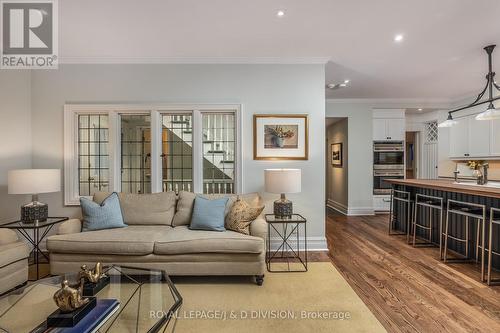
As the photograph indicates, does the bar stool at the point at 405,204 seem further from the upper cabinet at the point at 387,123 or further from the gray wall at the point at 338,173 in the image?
the upper cabinet at the point at 387,123

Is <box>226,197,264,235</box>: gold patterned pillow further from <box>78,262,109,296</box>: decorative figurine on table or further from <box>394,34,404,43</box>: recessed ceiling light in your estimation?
<box>394,34,404,43</box>: recessed ceiling light

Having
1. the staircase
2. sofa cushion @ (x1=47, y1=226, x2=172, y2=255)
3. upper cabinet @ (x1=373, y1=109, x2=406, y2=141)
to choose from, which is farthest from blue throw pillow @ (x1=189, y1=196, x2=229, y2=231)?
upper cabinet @ (x1=373, y1=109, x2=406, y2=141)

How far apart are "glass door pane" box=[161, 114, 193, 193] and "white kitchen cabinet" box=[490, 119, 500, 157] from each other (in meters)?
5.95

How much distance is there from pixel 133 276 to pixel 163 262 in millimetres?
539

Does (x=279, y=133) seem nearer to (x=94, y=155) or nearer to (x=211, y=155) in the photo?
(x=211, y=155)

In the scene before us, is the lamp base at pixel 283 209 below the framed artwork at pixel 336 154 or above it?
below

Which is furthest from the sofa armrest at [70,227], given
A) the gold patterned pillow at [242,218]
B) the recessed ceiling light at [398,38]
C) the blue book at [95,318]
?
the recessed ceiling light at [398,38]

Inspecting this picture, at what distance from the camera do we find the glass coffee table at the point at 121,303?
1.56 m

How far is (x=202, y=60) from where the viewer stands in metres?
3.74

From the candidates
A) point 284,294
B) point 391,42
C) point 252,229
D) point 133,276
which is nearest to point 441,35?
point 391,42

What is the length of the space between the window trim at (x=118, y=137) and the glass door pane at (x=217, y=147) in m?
0.11

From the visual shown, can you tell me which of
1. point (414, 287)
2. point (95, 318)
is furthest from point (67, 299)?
point (414, 287)

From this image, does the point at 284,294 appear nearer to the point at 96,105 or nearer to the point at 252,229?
the point at 252,229

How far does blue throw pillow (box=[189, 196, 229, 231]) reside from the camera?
3.03 meters
